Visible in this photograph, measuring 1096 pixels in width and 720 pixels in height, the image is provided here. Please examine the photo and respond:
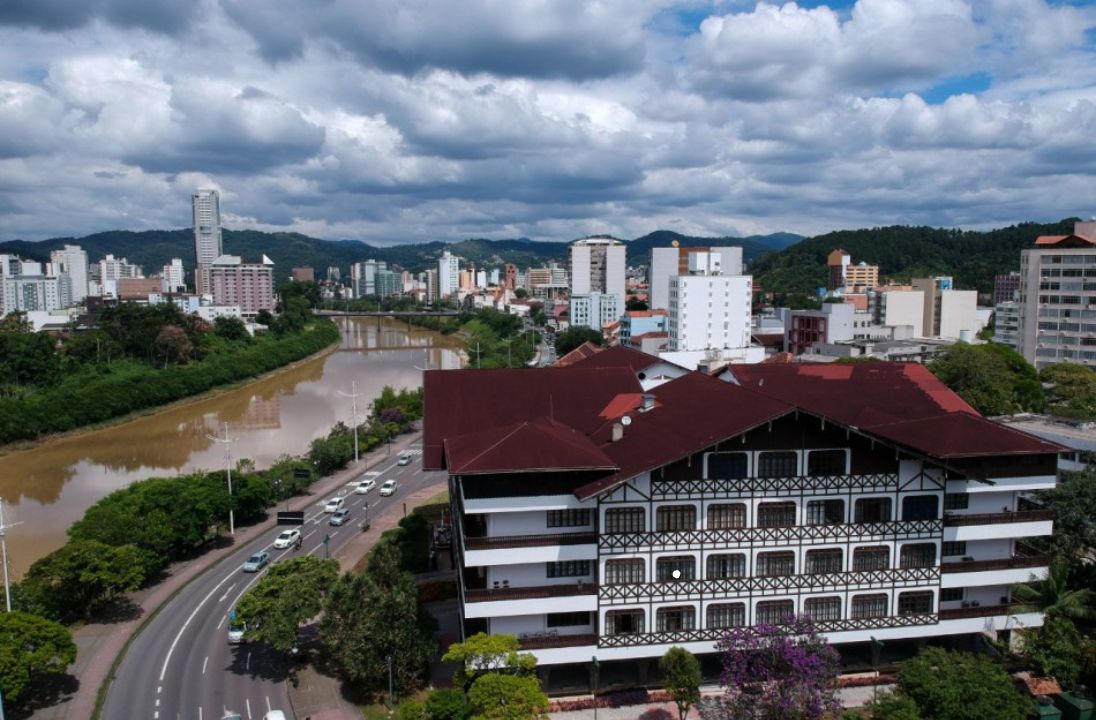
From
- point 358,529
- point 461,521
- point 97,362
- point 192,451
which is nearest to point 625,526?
point 461,521

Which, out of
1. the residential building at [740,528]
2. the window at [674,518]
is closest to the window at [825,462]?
the residential building at [740,528]

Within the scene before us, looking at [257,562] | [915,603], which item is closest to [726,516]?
[915,603]

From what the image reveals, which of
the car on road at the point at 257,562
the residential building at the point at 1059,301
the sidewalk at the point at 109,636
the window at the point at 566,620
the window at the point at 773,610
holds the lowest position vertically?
the sidewalk at the point at 109,636

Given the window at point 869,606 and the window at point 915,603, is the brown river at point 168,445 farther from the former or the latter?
the window at point 915,603

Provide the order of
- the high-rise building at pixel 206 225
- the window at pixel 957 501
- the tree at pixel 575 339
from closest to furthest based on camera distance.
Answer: the window at pixel 957 501
the tree at pixel 575 339
the high-rise building at pixel 206 225

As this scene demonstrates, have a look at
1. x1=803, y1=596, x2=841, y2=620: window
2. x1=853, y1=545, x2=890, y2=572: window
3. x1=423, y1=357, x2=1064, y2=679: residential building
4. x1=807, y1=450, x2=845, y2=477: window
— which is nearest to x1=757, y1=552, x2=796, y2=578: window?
x1=423, y1=357, x2=1064, y2=679: residential building

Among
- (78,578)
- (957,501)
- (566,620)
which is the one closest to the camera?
(566,620)

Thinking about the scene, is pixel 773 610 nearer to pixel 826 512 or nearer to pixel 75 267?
pixel 826 512

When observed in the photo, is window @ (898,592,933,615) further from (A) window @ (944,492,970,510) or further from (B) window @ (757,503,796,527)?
(B) window @ (757,503,796,527)
